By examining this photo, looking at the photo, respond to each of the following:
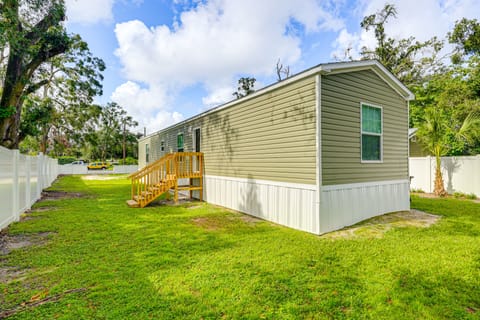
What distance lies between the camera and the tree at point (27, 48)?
308 inches

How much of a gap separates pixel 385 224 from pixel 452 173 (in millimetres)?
6450

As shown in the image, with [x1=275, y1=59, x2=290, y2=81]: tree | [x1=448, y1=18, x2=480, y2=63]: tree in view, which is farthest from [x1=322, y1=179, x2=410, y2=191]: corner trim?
[x1=275, y1=59, x2=290, y2=81]: tree

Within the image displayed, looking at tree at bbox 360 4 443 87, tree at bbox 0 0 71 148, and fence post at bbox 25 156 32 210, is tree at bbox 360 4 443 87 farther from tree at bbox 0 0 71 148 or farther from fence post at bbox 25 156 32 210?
fence post at bbox 25 156 32 210

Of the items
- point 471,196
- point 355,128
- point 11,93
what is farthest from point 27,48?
point 471,196

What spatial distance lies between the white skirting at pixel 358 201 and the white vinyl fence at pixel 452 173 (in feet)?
14.3

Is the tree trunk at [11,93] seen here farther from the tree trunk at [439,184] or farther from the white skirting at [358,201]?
the tree trunk at [439,184]

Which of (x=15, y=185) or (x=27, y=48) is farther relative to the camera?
(x=27, y=48)

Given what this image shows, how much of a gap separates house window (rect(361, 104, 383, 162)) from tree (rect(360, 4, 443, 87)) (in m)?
14.7

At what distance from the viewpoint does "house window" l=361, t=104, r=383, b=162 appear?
18.8ft

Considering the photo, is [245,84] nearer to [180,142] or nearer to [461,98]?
[180,142]

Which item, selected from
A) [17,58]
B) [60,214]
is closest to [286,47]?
[17,58]

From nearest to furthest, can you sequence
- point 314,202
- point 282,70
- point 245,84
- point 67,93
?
point 314,202 → point 67,93 → point 282,70 → point 245,84

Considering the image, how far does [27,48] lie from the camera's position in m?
7.69

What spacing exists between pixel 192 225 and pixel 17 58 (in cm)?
883
